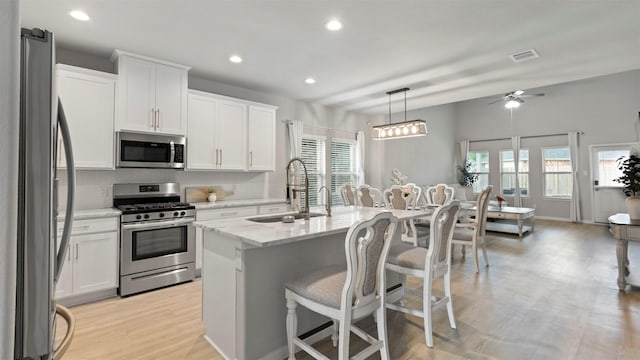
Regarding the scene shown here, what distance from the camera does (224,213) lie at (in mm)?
4090

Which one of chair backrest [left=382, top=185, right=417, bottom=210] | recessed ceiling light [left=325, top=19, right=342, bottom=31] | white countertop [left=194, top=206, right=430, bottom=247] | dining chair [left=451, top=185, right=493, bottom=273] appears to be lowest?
dining chair [left=451, top=185, right=493, bottom=273]

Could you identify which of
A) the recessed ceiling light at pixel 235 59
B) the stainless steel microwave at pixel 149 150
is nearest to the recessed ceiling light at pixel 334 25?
the recessed ceiling light at pixel 235 59

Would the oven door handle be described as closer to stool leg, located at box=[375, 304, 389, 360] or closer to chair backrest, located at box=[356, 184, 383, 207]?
chair backrest, located at box=[356, 184, 383, 207]

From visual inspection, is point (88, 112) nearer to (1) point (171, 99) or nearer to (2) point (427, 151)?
(1) point (171, 99)

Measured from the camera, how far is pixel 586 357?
2.16 meters

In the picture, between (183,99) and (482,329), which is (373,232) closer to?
(482,329)

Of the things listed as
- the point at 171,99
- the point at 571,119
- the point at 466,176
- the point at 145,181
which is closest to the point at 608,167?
the point at 571,119

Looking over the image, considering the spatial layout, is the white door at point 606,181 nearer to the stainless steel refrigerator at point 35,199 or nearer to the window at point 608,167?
the window at point 608,167

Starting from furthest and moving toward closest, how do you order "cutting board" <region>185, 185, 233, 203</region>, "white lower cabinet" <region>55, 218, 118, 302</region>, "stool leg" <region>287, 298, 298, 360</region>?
"cutting board" <region>185, 185, 233, 203</region> → "white lower cabinet" <region>55, 218, 118, 302</region> → "stool leg" <region>287, 298, 298, 360</region>

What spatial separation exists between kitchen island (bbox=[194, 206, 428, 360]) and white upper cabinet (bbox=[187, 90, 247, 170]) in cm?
203

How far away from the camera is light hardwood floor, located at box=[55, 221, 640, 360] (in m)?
2.25

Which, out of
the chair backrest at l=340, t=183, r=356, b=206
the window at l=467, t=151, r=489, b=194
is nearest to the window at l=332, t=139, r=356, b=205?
the chair backrest at l=340, t=183, r=356, b=206

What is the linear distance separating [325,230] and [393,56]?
2.57 meters

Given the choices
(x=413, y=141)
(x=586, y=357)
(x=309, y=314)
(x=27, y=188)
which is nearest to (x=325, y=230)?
(x=309, y=314)
